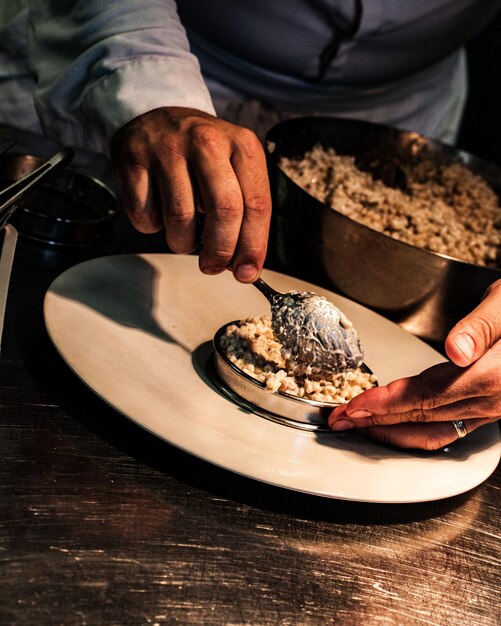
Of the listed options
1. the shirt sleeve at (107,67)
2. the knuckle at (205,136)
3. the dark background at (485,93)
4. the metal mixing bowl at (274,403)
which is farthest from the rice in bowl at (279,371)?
the dark background at (485,93)

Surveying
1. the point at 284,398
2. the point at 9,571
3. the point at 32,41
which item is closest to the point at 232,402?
the point at 284,398

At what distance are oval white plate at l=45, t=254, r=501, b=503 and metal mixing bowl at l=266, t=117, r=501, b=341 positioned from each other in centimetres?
7

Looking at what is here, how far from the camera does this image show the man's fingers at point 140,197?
0.88m

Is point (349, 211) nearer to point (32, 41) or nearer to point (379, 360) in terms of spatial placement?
point (379, 360)

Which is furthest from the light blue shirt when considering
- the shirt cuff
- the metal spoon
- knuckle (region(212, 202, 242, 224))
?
the metal spoon

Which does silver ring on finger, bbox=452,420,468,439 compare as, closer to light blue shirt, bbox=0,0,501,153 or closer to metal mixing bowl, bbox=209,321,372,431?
metal mixing bowl, bbox=209,321,372,431

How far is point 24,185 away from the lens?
0.94 meters

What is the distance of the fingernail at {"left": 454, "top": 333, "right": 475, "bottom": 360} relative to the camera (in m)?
0.78

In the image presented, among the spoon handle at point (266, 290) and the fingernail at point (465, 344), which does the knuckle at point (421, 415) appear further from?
the spoon handle at point (266, 290)

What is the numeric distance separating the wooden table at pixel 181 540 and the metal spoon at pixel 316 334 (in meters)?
0.16

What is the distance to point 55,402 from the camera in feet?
2.59

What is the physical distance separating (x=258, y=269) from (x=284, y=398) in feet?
0.52

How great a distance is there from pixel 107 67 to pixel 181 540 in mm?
664

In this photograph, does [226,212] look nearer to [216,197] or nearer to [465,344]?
[216,197]
